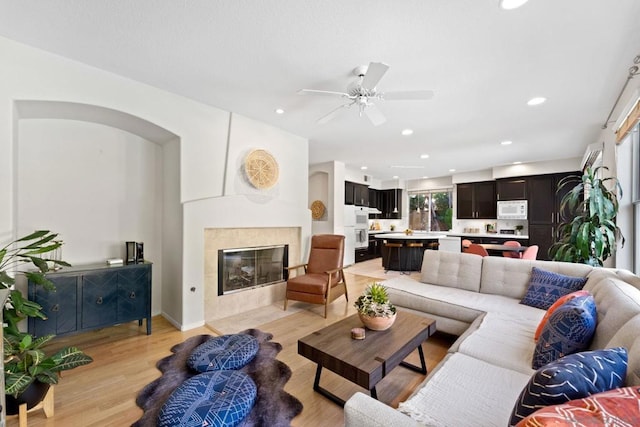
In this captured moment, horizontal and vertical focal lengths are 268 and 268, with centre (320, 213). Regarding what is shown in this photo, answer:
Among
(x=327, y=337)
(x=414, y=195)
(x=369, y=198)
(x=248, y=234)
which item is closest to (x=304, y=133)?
(x=248, y=234)

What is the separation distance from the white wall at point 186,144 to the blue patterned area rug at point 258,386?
2.62ft

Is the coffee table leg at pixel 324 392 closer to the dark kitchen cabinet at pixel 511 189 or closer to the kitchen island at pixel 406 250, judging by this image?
the kitchen island at pixel 406 250

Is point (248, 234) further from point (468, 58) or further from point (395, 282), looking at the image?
point (468, 58)

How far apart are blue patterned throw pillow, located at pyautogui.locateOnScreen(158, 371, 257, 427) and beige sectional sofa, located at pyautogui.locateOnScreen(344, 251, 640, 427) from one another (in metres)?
0.95

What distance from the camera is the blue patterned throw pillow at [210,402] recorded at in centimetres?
155

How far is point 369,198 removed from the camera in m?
8.61

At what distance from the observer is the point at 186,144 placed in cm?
319

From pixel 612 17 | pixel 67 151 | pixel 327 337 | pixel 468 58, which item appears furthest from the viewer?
pixel 67 151

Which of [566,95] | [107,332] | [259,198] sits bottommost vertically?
[107,332]

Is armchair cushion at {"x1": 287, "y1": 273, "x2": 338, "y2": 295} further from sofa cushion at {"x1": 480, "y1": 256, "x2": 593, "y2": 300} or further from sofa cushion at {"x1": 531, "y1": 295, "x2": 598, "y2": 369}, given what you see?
sofa cushion at {"x1": 531, "y1": 295, "x2": 598, "y2": 369}

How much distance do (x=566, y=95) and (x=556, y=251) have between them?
1819 millimetres

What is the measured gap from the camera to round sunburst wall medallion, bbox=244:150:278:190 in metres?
3.71

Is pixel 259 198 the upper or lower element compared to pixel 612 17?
lower

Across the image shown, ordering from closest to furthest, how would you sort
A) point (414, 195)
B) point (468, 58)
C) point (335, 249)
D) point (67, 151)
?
point (468, 58) → point (67, 151) → point (335, 249) → point (414, 195)
